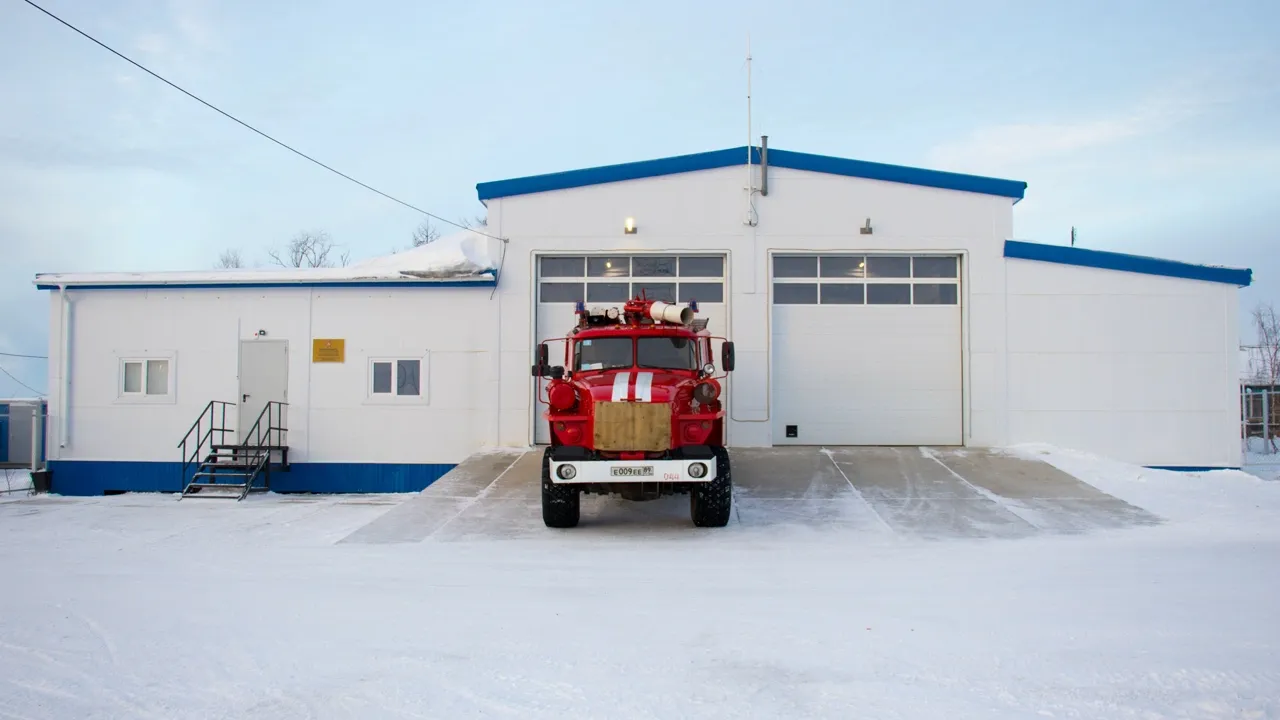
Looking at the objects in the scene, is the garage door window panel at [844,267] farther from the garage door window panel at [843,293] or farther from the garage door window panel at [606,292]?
the garage door window panel at [606,292]

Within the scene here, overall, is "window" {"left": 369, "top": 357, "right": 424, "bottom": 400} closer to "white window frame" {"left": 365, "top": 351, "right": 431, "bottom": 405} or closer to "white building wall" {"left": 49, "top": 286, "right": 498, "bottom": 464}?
"white window frame" {"left": 365, "top": 351, "right": 431, "bottom": 405}

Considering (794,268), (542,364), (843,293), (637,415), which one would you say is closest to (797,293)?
(794,268)

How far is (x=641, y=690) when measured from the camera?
4871 mm

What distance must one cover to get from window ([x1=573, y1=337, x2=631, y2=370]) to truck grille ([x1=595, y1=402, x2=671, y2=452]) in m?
1.28

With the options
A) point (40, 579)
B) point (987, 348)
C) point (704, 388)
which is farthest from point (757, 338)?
point (40, 579)

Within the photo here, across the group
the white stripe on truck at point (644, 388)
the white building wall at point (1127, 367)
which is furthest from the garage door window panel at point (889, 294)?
the white stripe on truck at point (644, 388)

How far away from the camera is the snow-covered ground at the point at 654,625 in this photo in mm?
4754

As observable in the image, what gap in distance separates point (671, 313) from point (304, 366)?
317 inches

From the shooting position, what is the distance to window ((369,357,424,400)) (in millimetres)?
15812

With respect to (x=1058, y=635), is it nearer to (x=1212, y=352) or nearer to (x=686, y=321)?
(x=686, y=321)

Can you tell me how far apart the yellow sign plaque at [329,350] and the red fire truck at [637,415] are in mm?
6217

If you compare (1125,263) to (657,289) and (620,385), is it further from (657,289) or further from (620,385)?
(620,385)

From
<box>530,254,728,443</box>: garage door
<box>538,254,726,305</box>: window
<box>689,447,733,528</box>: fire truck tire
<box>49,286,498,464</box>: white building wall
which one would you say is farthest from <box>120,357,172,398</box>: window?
<box>689,447,733,528</box>: fire truck tire

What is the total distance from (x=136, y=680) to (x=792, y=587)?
4735 mm
